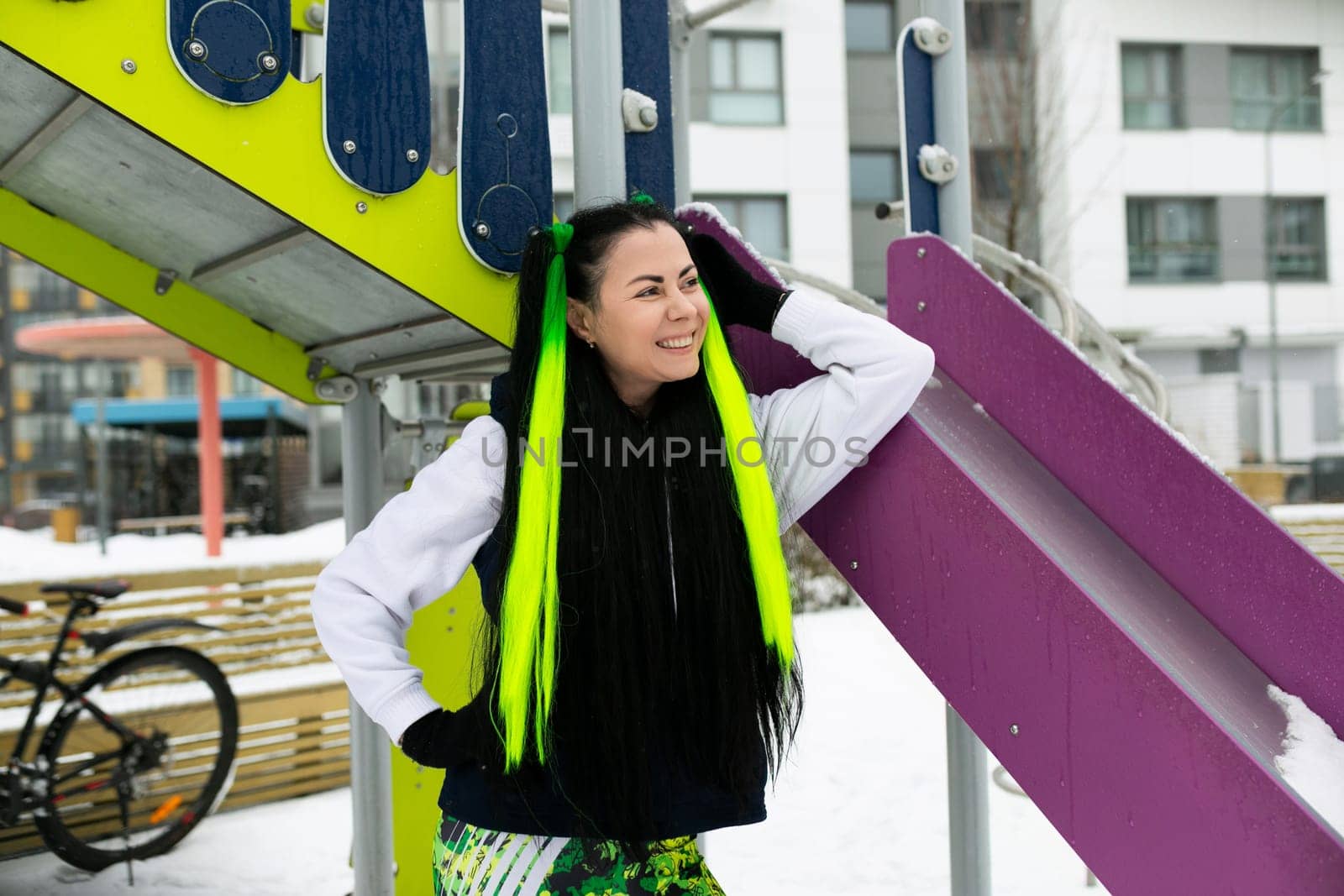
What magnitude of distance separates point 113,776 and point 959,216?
3.08 m

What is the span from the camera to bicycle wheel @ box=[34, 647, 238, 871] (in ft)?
10.8

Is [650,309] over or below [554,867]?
over

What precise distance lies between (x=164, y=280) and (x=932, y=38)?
1592 millimetres

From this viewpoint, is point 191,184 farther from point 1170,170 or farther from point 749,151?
point 1170,170

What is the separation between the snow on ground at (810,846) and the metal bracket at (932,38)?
1767mm

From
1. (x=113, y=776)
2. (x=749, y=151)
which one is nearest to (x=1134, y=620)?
(x=113, y=776)

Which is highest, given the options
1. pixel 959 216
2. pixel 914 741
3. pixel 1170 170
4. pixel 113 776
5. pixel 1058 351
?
pixel 1170 170

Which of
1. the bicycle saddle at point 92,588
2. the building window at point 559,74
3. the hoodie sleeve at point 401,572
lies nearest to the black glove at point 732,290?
the hoodie sleeve at point 401,572

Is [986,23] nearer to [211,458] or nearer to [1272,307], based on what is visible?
[1272,307]

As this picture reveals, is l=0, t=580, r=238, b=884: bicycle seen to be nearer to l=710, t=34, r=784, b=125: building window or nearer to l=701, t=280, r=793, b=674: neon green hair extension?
l=701, t=280, r=793, b=674: neon green hair extension

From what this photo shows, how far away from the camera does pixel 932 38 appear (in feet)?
6.18

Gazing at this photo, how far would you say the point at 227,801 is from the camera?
3.87 meters

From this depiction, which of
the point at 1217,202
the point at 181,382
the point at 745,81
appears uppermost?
the point at 745,81

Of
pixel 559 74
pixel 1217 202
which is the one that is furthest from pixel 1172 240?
pixel 559 74
